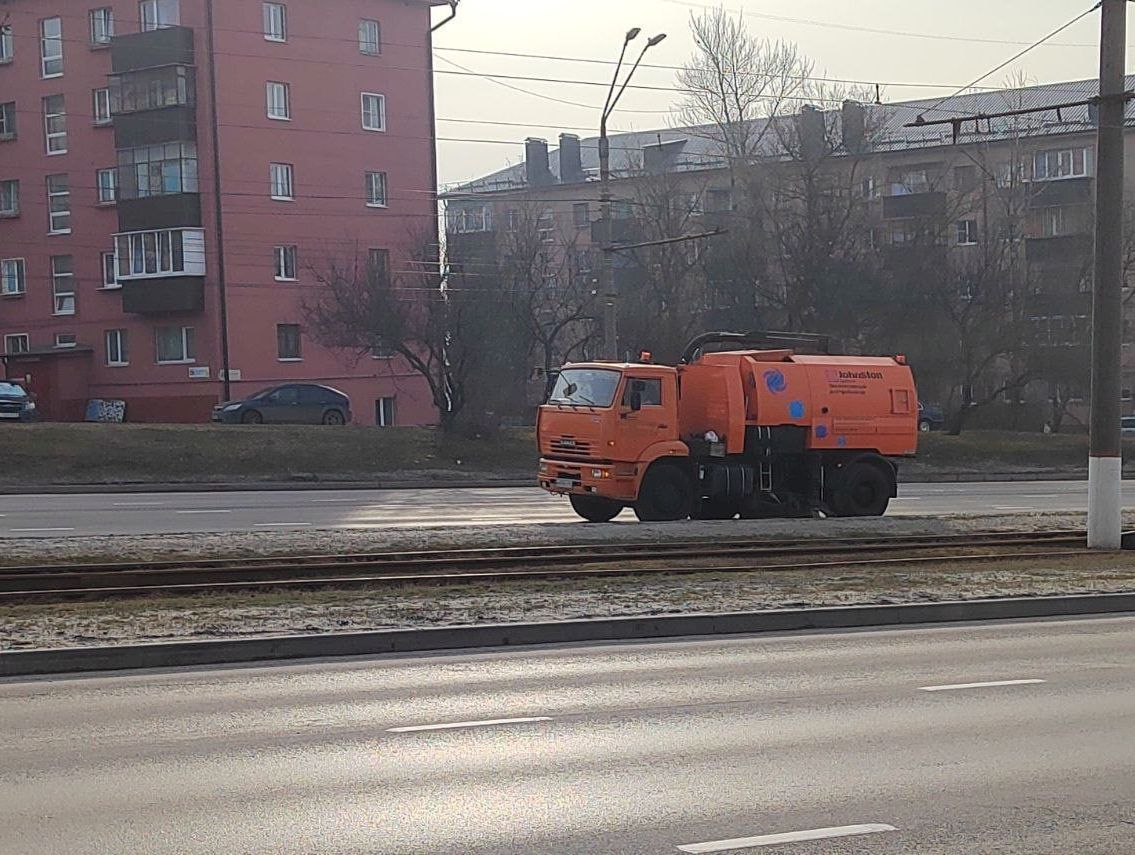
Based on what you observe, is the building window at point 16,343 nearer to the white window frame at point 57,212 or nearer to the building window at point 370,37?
the white window frame at point 57,212

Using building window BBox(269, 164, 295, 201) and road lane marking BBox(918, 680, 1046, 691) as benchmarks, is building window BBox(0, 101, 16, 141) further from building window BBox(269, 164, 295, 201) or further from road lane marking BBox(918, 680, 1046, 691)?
road lane marking BBox(918, 680, 1046, 691)

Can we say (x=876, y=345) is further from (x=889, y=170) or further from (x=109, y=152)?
(x=109, y=152)

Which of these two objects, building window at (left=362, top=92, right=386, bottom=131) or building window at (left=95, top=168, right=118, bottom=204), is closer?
building window at (left=95, top=168, right=118, bottom=204)

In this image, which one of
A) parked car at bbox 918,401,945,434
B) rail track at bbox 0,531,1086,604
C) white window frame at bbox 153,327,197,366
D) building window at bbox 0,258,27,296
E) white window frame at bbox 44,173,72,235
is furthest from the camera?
parked car at bbox 918,401,945,434

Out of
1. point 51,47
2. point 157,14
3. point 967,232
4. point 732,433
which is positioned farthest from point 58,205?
point 732,433

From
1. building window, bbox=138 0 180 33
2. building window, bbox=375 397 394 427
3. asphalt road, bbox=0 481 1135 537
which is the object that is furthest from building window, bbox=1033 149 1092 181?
building window, bbox=138 0 180 33

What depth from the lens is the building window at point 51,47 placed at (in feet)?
184

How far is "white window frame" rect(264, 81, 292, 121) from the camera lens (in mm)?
54812

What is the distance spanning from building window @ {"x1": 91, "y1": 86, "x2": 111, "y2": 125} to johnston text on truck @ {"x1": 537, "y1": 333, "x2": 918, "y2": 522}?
35.7 meters

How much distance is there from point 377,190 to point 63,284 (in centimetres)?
1223

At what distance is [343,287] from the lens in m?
46.3

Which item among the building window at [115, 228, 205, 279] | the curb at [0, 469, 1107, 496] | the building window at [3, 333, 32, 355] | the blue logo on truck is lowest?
the curb at [0, 469, 1107, 496]

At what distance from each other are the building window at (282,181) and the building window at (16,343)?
11.6 metres

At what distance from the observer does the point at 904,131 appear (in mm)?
72500
